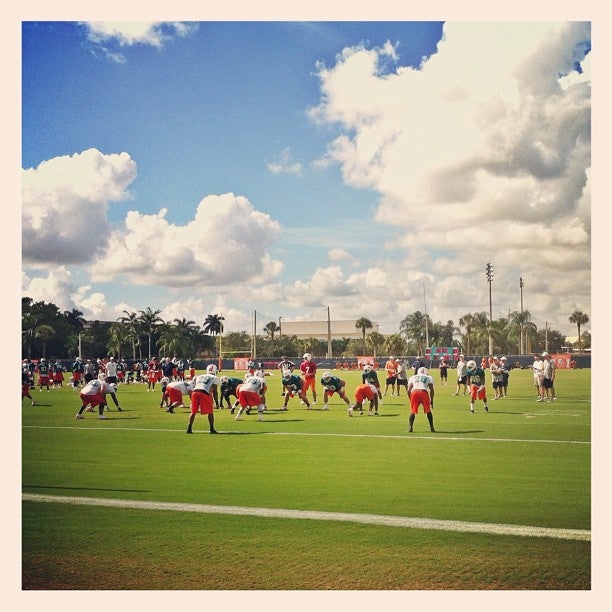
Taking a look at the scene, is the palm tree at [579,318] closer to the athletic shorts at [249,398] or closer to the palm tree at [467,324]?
the palm tree at [467,324]

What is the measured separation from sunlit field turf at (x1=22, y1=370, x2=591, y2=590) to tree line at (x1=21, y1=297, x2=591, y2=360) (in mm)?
1871

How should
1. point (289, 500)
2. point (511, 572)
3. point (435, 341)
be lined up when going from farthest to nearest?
point (435, 341)
point (289, 500)
point (511, 572)

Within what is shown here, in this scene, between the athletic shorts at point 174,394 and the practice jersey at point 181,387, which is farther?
the athletic shorts at point 174,394

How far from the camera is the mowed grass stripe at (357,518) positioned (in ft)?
18.2

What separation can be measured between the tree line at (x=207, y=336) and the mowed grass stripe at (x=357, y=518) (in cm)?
355

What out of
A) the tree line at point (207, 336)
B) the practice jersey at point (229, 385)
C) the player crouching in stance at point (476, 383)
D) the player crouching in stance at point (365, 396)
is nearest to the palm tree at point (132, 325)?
the tree line at point (207, 336)

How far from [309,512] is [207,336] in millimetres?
9261

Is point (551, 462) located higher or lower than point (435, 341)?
lower

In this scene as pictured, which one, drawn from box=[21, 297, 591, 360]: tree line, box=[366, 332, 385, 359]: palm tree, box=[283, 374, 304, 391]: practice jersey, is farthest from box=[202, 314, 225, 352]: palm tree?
box=[366, 332, 385, 359]: palm tree

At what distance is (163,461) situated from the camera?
28.6ft

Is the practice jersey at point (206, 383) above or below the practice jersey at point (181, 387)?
above

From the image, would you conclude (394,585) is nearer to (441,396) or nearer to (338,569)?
(338,569)

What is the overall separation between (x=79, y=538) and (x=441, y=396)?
51.9 feet
